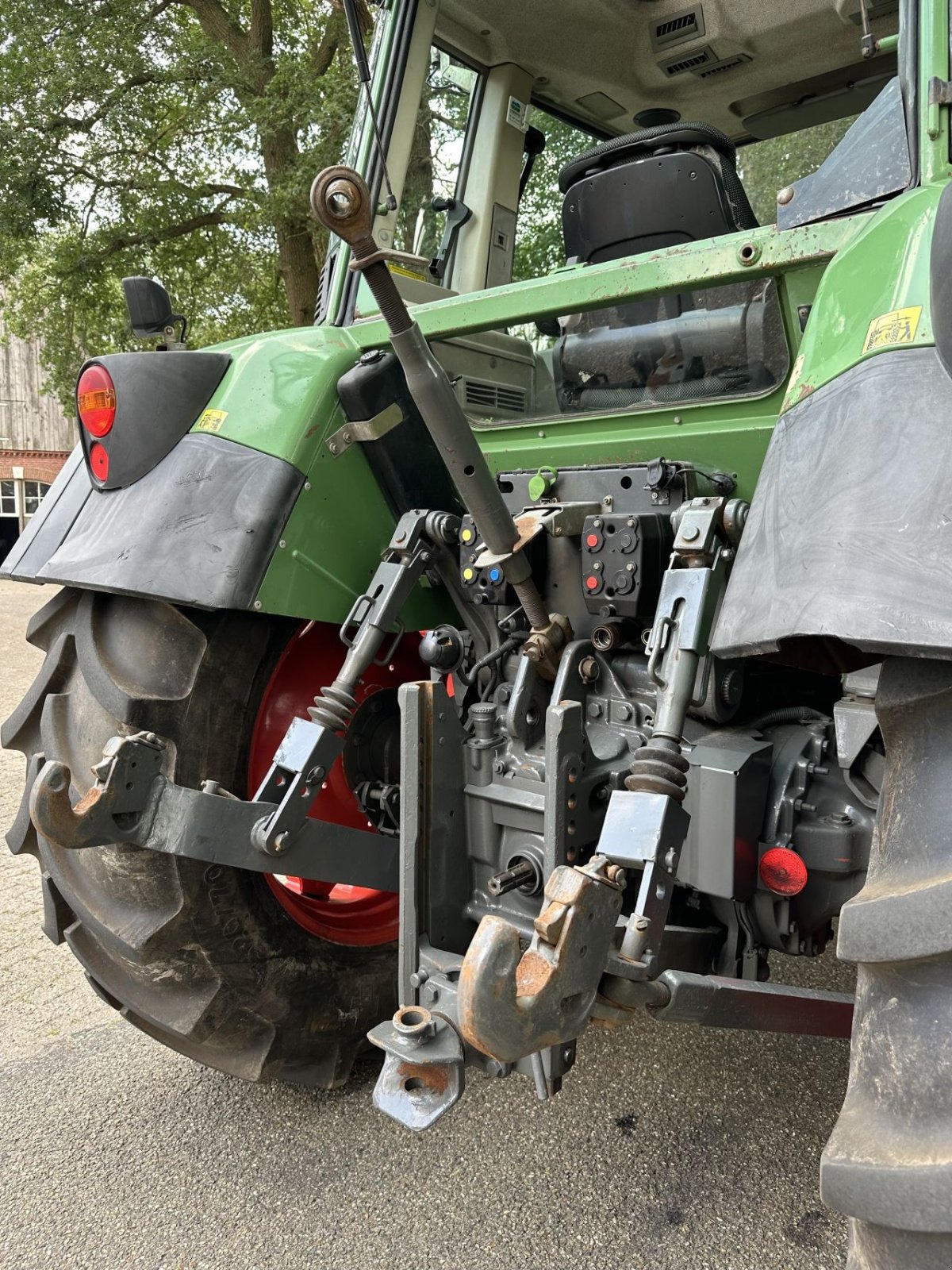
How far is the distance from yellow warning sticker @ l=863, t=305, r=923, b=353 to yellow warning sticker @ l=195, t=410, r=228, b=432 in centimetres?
132

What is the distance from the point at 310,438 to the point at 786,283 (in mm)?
995

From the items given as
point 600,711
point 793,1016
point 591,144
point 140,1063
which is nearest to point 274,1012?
point 140,1063

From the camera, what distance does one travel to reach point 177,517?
1.99m

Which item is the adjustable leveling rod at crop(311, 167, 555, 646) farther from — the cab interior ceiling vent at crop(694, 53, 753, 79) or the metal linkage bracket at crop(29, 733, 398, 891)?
the cab interior ceiling vent at crop(694, 53, 753, 79)

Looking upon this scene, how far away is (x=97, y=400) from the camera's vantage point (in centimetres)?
211

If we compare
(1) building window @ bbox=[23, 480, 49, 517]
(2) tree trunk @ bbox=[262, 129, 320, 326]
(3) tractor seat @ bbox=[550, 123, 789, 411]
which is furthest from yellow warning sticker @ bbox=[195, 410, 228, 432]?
(1) building window @ bbox=[23, 480, 49, 517]

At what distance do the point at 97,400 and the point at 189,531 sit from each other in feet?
1.29

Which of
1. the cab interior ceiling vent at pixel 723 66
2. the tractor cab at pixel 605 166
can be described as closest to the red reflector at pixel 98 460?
the tractor cab at pixel 605 166

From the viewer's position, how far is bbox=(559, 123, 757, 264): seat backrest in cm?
234

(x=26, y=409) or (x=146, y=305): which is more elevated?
(x=26, y=409)

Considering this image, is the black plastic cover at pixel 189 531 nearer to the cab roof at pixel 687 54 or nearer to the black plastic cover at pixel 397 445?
the black plastic cover at pixel 397 445

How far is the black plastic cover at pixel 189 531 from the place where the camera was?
6.38ft

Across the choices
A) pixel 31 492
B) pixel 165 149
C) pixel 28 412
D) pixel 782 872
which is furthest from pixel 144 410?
pixel 28 412

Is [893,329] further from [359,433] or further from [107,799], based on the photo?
[107,799]
